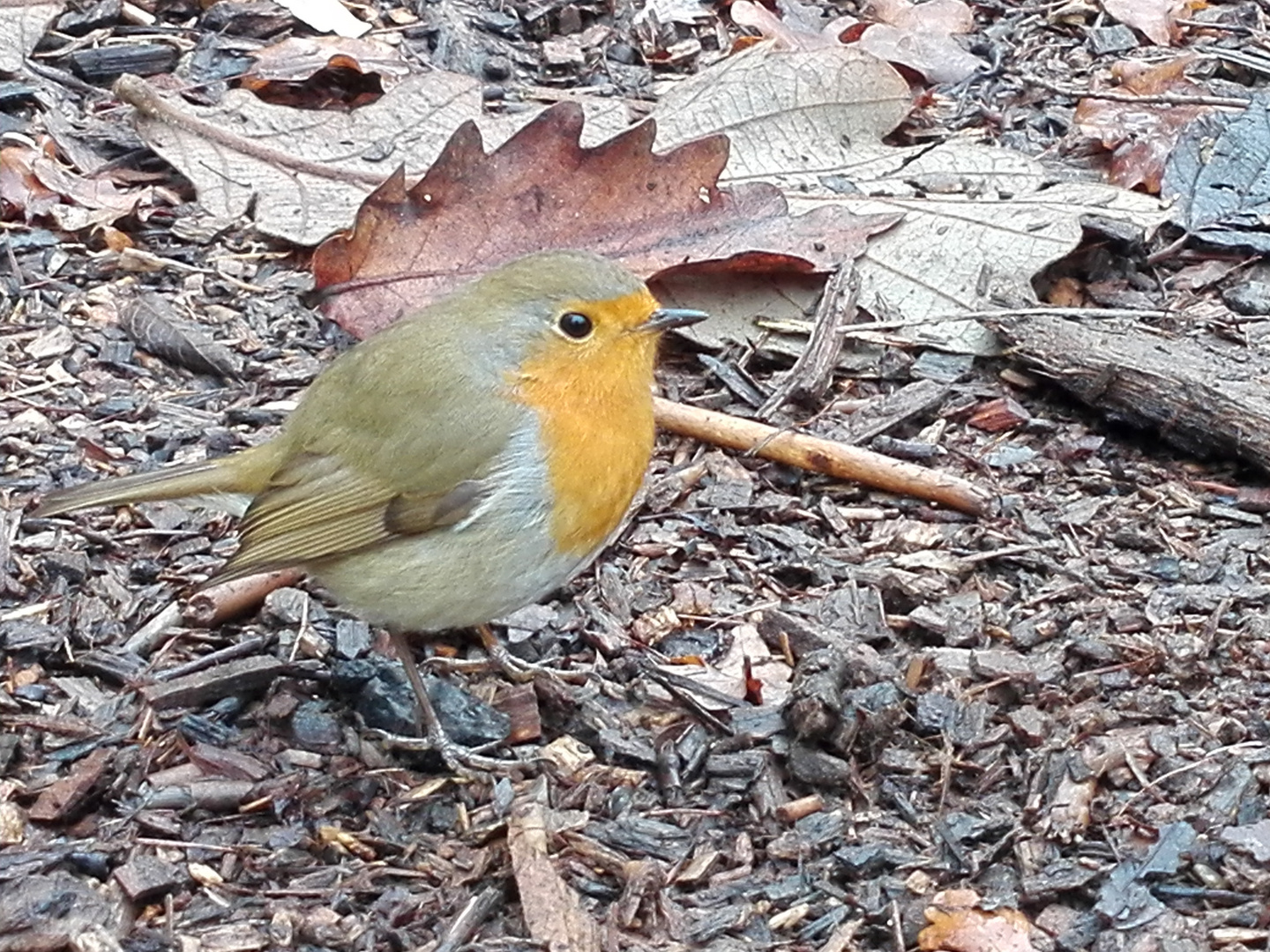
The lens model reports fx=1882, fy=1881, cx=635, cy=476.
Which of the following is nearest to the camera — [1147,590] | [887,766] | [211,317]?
[887,766]

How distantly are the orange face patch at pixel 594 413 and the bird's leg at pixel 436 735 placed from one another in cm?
50

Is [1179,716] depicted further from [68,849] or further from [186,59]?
[186,59]

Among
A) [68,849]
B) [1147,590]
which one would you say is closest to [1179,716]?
[1147,590]

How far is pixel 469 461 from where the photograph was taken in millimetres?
4160

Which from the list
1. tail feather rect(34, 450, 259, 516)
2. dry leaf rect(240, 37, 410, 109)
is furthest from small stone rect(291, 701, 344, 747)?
dry leaf rect(240, 37, 410, 109)

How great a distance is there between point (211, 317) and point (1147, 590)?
2.75 meters

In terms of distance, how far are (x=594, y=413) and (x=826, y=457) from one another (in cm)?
93

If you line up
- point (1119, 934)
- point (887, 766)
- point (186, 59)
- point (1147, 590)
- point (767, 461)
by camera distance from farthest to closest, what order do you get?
point (186, 59)
point (767, 461)
point (1147, 590)
point (887, 766)
point (1119, 934)

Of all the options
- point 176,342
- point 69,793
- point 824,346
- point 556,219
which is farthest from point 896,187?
point 69,793

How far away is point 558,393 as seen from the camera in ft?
13.9

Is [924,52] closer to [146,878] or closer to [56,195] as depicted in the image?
[56,195]

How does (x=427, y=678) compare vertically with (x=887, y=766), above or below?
below

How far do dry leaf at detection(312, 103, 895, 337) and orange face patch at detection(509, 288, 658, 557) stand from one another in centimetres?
111

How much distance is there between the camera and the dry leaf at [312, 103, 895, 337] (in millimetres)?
5324
